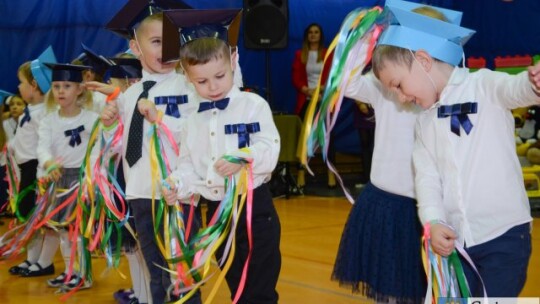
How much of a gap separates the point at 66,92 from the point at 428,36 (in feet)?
9.41

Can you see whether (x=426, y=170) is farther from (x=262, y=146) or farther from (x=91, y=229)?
(x=91, y=229)

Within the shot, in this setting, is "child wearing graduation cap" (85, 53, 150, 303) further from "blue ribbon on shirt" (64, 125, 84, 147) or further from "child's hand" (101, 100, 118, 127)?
"blue ribbon on shirt" (64, 125, 84, 147)

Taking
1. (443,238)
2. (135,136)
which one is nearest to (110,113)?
(135,136)

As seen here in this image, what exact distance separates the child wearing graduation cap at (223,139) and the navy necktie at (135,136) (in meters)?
0.44

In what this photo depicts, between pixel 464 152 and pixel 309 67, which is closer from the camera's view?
pixel 464 152

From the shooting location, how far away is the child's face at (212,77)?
2.95 meters

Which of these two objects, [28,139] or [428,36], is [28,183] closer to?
[28,139]

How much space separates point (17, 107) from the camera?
24.7 feet

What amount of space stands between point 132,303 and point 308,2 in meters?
6.86

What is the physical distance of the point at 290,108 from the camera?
34.3 ft

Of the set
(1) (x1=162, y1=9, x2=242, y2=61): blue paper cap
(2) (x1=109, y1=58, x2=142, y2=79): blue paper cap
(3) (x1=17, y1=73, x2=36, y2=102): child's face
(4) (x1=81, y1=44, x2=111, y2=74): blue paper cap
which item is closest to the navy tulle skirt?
(1) (x1=162, y1=9, x2=242, y2=61): blue paper cap

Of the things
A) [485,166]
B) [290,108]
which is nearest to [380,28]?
[485,166]

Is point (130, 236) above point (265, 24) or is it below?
below

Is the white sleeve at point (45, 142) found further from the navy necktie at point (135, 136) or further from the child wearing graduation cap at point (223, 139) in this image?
the child wearing graduation cap at point (223, 139)
